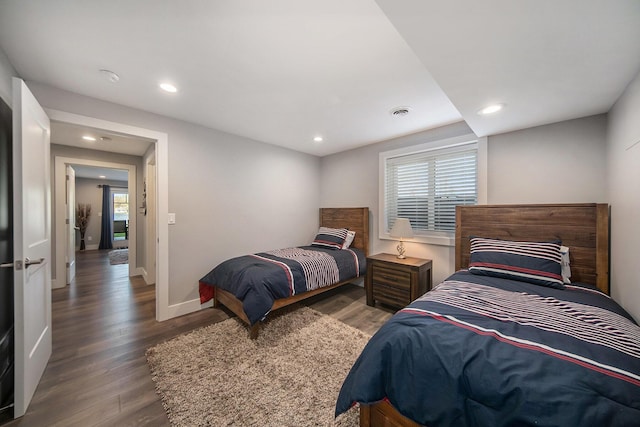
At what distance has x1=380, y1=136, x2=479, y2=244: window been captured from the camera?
288 centimetres

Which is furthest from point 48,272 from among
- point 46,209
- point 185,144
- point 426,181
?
point 426,181

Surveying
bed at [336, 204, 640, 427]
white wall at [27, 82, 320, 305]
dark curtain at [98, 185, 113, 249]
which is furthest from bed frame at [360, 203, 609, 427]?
dark curtain at [98, 185, 113, 249]

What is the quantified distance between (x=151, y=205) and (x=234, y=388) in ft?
11.7

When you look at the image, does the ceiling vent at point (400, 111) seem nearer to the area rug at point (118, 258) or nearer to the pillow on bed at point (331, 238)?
the pillow on bed at point (331, 238)

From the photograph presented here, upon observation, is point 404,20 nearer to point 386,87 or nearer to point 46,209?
point 386,87

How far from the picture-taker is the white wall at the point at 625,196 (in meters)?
1.48

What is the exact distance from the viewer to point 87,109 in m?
2.24

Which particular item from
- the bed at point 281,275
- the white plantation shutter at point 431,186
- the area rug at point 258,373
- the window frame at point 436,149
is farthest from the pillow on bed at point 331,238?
the area rug at point 258,373

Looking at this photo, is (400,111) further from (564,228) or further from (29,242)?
(29,242)

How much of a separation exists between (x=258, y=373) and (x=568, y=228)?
118 inches

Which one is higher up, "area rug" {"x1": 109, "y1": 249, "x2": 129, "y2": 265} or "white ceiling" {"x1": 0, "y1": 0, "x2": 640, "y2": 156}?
"white ceiling" {"x1": 0, "y1": 0, "x2": 640, "y2": 156}

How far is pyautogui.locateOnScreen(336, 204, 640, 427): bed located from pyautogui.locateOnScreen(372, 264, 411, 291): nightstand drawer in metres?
0.92

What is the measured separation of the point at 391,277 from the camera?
2912 millimetres

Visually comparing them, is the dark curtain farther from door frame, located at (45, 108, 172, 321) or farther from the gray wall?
the gray wall
